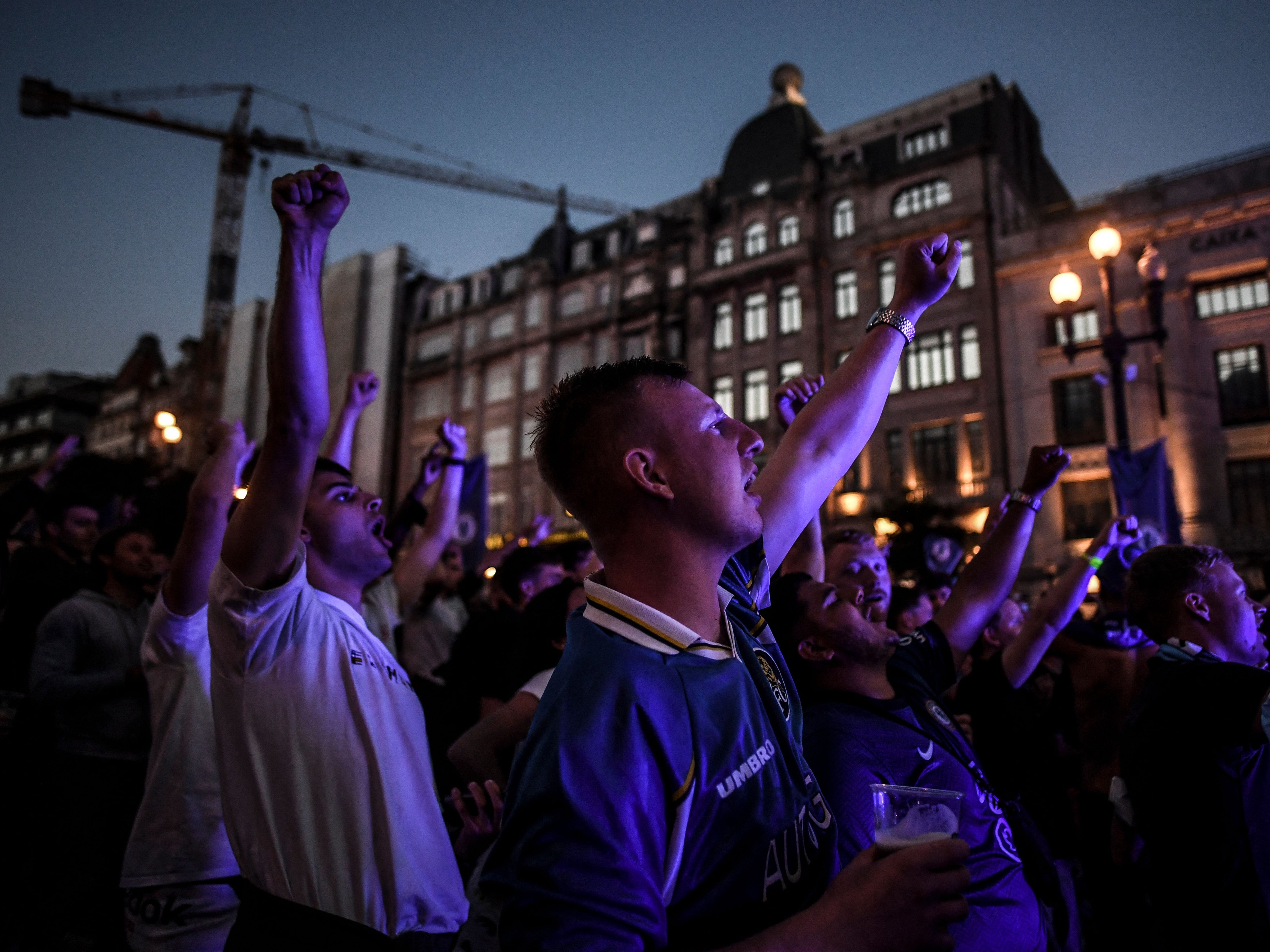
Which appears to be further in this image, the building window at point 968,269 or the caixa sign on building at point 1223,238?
the building window at point 968,269

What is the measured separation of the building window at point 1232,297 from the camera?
23672 millimetres

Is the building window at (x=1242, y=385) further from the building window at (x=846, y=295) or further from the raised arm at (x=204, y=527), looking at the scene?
the raised arm at (x=204, y=527)

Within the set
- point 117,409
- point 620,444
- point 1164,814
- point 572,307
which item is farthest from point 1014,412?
point 117,409

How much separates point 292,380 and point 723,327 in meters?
33.9

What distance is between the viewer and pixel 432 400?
147 feet

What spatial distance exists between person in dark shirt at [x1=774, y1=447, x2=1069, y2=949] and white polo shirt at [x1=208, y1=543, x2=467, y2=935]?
1.15m

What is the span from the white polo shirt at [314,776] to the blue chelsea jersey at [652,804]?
1054 mm

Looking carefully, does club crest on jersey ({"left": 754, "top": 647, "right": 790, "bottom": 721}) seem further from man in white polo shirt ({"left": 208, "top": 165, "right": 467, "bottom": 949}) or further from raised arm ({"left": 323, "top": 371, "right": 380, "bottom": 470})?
raised arm ({"left": 323, "top": 371, "right": 380, "bottom": 470})

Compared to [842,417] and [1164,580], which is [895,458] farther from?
[842,417]

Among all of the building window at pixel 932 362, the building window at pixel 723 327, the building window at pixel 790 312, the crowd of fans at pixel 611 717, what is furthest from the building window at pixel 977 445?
the crowd of fans at pixel 611 717

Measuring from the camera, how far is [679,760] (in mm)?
1281

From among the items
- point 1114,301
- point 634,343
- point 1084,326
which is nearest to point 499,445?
point 634,343

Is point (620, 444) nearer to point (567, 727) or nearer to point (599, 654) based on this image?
point (599, 654)

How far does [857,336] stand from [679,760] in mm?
30631
